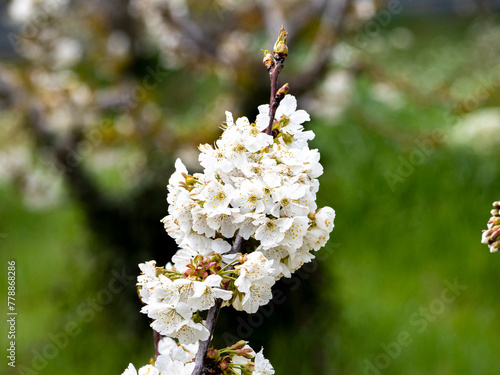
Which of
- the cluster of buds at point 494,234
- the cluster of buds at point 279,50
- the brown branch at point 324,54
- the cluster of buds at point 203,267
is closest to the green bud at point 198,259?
the cluster of buds at point 203,267

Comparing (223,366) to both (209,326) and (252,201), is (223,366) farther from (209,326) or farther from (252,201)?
(252,201)

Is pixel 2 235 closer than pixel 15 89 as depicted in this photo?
No

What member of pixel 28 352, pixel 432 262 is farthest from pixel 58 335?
pixel 432 262

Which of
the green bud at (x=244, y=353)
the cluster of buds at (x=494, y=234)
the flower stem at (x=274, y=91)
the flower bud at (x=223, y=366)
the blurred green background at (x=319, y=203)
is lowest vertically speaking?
the flower bud at (x=223, y=366)

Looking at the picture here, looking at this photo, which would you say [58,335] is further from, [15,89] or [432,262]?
[432,262]

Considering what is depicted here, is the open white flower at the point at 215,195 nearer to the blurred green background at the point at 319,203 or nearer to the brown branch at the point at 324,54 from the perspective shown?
the blurred green background at the point at 319,203

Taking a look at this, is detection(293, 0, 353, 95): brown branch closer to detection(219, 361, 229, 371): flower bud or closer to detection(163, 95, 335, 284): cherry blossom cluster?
detection(163, 95, 335, 284): cherry blossom cluster
